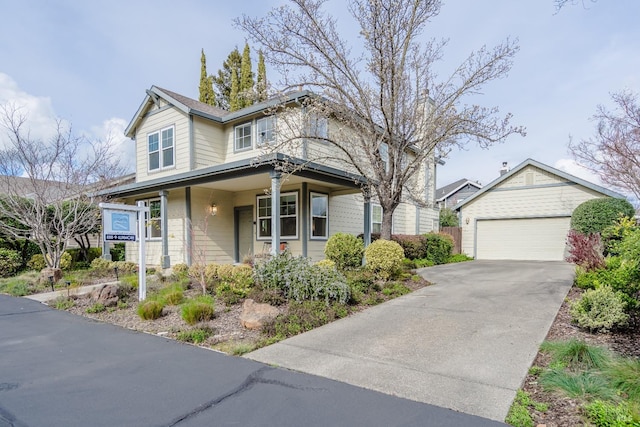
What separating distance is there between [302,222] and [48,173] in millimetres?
8289

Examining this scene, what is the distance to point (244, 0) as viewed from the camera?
9.09 metres

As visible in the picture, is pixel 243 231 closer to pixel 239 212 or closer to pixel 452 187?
pixel 239 212

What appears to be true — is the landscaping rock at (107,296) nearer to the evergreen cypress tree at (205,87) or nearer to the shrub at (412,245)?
the shrub at (412,245)

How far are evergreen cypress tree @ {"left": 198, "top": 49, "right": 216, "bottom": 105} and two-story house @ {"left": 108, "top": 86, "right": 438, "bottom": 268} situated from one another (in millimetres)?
12865

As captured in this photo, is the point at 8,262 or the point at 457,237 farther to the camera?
the point at 457,237

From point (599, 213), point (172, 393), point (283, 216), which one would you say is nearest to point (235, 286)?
point (172, 393)

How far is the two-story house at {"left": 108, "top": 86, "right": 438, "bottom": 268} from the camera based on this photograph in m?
11.4

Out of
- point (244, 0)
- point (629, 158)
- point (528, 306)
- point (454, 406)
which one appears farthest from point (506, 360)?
point (629, 158)

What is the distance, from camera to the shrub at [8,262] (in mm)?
11320

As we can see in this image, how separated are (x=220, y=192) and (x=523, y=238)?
13.6 metres

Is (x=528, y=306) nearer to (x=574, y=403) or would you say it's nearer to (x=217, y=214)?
(x=574, y=403)

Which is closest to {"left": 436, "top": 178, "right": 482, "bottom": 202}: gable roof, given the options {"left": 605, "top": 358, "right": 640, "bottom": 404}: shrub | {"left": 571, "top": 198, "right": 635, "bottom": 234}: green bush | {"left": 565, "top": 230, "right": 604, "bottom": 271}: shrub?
{"left": 571, "top": 198, "right": 635, "bottom": 234}: green bush

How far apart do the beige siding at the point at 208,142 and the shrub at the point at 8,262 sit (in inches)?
267

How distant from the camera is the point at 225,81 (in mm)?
27188
